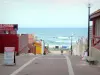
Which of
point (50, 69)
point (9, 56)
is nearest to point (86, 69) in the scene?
point (50, 69)

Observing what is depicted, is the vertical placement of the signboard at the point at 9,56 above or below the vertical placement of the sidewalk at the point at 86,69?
above

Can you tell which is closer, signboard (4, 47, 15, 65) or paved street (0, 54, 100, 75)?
paved street (0, 54, 100, 75)

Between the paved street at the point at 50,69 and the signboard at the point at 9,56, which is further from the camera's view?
the signboard at the point at 9,56

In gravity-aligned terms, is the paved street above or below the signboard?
below

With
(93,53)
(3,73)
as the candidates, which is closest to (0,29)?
(93,53)

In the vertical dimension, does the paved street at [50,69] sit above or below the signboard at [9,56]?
below

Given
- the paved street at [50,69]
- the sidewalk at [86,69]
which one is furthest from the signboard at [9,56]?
the sidewalk at [86,69]

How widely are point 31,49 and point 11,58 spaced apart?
114 ft

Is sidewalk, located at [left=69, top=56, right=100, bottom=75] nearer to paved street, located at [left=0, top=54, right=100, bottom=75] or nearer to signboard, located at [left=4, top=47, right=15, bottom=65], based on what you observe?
paved street, located at [left=0, top=54, right=100, bottom=75]

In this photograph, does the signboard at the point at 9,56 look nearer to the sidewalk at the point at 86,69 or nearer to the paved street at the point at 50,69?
the paved street at the point at 50,69

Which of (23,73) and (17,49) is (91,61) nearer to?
(23,73)

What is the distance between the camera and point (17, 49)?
40.1 metres

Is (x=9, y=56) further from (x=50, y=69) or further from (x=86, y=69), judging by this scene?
(x=86, y=69)

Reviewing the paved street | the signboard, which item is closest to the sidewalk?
the paved street
